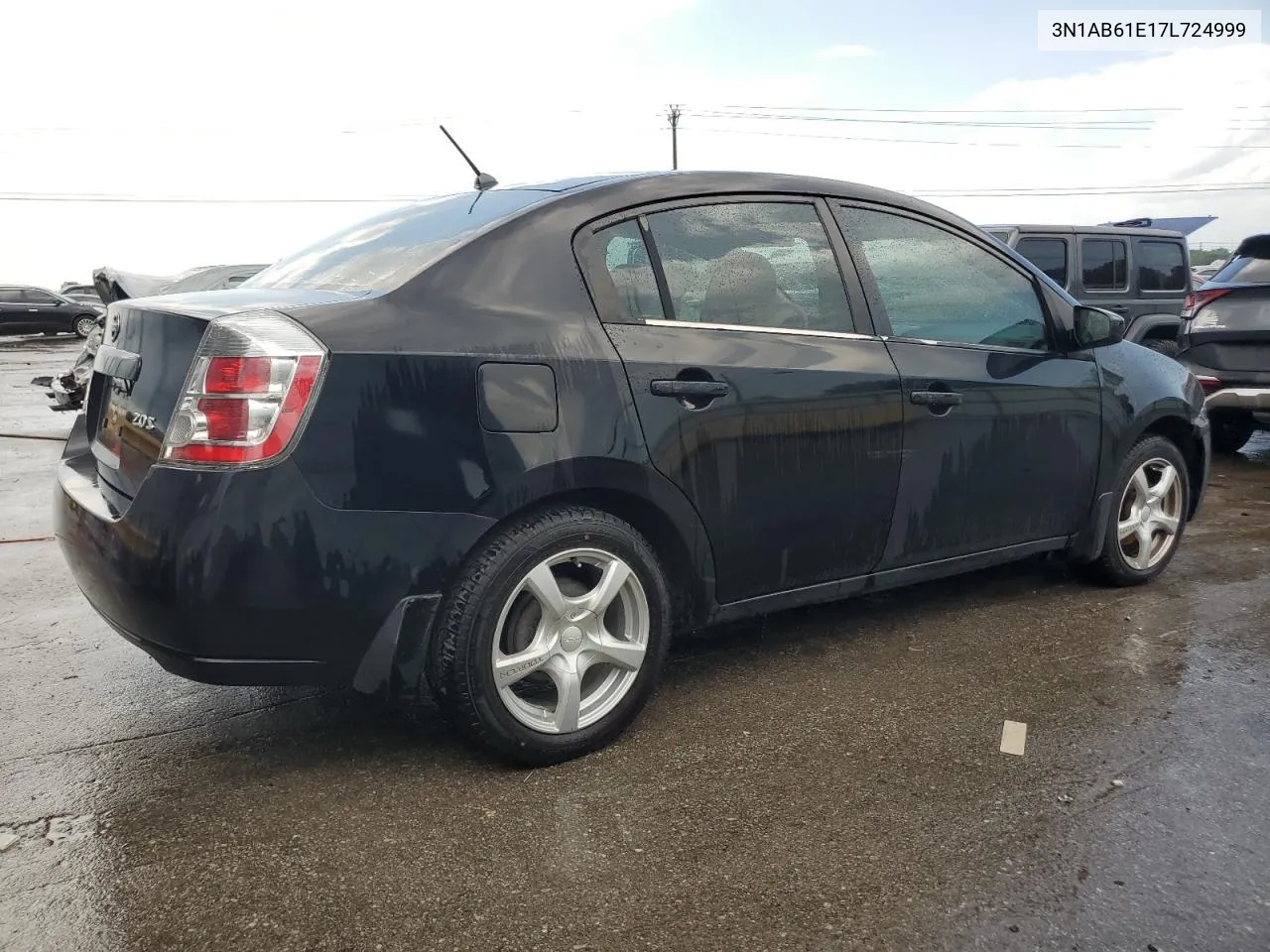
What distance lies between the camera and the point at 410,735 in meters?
3.05

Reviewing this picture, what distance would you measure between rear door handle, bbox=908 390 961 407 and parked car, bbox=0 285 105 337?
30025 millimetres

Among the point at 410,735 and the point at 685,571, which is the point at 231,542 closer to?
the point at 410,735

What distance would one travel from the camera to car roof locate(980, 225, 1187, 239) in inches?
350

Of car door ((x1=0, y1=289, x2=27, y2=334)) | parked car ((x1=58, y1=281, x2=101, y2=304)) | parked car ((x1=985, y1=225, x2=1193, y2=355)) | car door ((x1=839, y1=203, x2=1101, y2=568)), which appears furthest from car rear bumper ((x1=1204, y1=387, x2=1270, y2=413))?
parked car ((x1=58, y1=281, x2=101, y2=304))

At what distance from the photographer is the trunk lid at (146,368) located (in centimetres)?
255

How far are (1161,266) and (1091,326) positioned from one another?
6.91 m

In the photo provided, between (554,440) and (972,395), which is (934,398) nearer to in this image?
(972,395)

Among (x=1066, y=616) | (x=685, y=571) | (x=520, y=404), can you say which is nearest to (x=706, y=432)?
(x=685, y=571)

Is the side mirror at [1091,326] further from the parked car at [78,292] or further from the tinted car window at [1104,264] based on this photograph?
the parked car at [78,292]

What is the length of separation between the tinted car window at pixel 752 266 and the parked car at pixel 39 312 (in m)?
29.8

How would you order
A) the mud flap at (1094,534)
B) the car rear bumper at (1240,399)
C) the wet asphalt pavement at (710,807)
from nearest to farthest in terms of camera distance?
1. the wet asphalt pavement at (710,807)
2. the mud flap at (1094,534)
3. the car rear bumper at (1240,399)

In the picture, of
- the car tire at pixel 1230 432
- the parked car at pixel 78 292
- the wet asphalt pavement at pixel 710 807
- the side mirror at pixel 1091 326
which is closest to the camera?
the wet asphalt pavement at pixel 710 807

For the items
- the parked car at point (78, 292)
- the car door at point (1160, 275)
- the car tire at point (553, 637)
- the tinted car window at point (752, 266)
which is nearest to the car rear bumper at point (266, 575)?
the car tire at point (553, 637)

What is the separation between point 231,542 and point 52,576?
3035 mm
